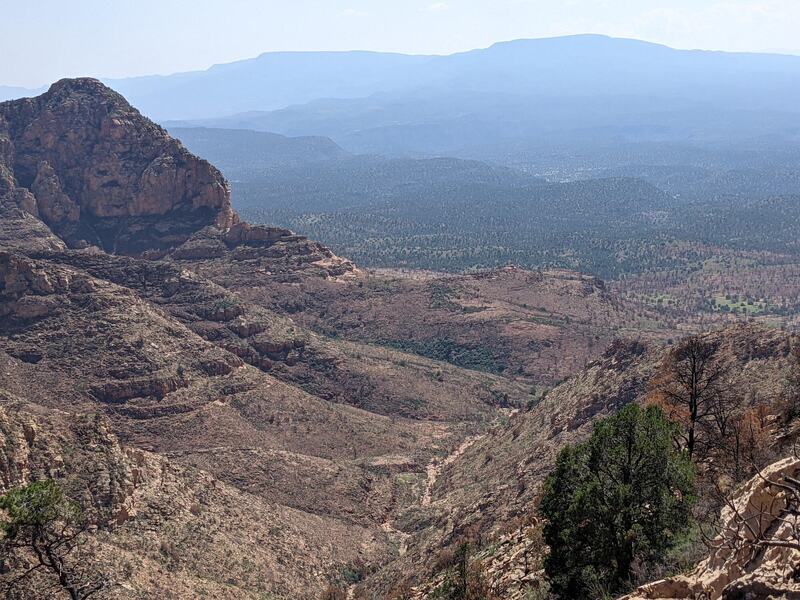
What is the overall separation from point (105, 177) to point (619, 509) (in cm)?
9665

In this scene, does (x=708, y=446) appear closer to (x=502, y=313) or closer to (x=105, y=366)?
(x=105, y=366)

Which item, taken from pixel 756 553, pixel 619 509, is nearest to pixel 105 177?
pixel 619 509

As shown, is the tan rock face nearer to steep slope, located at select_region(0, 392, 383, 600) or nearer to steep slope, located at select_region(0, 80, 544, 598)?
steep slope, located at select_region(0, 80, 544, 598)

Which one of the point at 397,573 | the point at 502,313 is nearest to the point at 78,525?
the point at 397,573

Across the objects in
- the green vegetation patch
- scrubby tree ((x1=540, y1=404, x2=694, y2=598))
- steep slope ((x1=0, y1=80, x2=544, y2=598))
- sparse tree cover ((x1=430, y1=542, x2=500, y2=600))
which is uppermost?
scrubby tree ((x1=540, y1=404, x2=694, y2=598))

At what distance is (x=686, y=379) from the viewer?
30062mm

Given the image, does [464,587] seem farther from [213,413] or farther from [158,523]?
[213,413]

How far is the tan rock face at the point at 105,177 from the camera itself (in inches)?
3925

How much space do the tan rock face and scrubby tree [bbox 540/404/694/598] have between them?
81.8 meters

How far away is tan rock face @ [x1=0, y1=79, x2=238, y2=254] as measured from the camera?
99688 millimetres

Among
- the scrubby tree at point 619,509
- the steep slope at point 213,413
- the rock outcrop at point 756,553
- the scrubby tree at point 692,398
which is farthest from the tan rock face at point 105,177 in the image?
the rock outcrop at point 756,553

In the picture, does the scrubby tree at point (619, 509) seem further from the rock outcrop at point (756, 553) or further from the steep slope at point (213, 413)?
the steep slope at point (213, 413)

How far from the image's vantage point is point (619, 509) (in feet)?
66.2

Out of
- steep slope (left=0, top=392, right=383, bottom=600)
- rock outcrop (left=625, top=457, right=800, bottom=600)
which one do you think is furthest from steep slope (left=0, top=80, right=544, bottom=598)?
rock outcrop (left=625, top=457, right=800, bottom=600)
